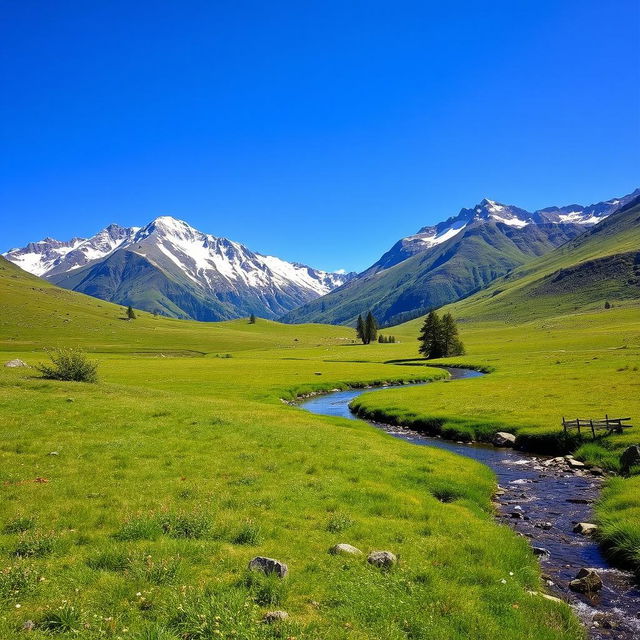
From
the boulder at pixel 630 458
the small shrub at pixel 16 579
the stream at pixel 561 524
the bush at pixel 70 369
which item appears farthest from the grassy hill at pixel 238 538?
the bush at pixel 70 369

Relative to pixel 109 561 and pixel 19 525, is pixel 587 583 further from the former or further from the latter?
pixel 19 525

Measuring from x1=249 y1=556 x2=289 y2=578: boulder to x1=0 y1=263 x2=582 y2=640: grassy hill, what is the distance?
0.85 feet

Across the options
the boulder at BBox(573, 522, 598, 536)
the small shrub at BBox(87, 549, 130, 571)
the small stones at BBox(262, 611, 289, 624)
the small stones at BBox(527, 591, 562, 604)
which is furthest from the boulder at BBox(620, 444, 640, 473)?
the small shrub at BBox(87, 549, 130, 571)

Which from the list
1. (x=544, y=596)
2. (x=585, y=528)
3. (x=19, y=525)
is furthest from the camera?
(x=585, y=528)

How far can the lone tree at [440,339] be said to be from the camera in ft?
440

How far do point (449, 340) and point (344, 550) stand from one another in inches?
5051

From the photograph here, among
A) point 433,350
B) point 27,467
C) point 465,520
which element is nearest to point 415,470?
point 465,520

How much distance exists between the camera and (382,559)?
13.2 metres

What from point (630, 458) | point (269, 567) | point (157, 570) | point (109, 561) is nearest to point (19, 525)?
point (109, 561)

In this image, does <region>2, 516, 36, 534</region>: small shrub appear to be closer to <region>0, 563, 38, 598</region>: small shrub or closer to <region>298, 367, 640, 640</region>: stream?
<region>0, 563, 38, 598</region>: small shrub

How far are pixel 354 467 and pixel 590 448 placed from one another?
19147 mm

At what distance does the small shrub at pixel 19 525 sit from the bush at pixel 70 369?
3961cm

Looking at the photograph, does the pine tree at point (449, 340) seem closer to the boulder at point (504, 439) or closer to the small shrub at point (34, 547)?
the boulder at point (504, 439)

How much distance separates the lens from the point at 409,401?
56344 mm
